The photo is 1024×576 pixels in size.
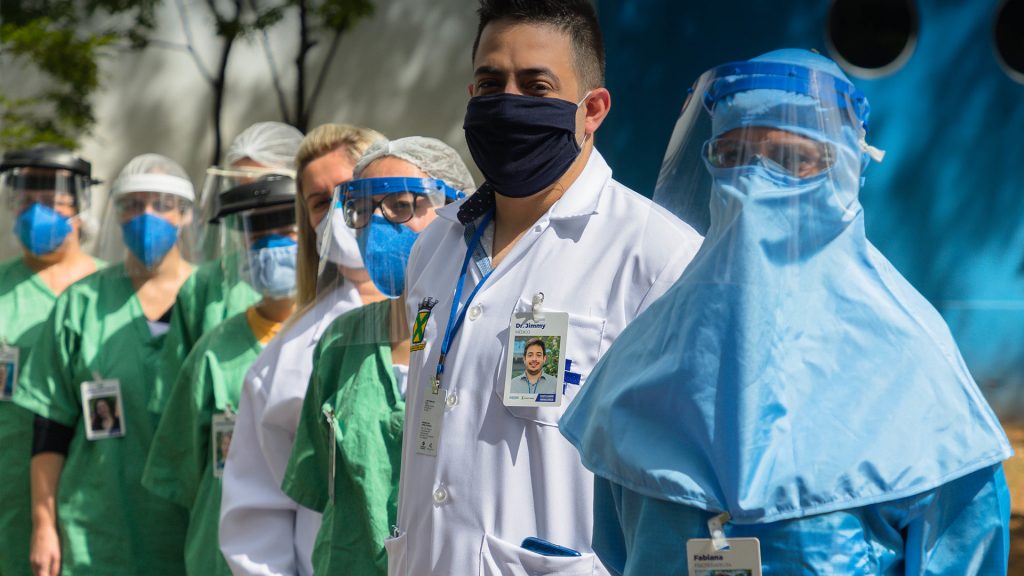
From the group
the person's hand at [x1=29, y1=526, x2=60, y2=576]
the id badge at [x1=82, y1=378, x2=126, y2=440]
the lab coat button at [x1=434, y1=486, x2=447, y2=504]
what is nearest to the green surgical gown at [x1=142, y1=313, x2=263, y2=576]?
the id badge at [x1=82, y1=378, x2=126, y2=440]

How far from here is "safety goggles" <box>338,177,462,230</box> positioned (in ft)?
10.9

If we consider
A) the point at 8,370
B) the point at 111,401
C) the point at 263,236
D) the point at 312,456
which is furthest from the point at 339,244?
the point at 8,370

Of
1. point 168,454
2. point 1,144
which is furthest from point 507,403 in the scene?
point 1,144

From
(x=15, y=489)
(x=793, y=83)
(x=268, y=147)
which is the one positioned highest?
(x=268, y=147)

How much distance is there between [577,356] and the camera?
2396mm

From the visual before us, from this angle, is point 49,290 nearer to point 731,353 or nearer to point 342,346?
point 342,346

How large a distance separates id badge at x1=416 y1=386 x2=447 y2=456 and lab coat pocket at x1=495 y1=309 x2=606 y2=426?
16cm

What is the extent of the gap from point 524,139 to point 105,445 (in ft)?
8.83

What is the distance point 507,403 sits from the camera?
93.9 inches

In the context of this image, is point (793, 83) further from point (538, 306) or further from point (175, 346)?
point (175, 346)

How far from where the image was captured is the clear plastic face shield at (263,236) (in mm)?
4148

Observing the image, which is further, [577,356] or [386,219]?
[386,219]

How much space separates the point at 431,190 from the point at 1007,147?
4.71 m

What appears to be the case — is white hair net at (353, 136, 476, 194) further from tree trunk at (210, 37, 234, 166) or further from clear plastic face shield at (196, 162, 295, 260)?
tree trunk at (210, 37, 234, 166)
